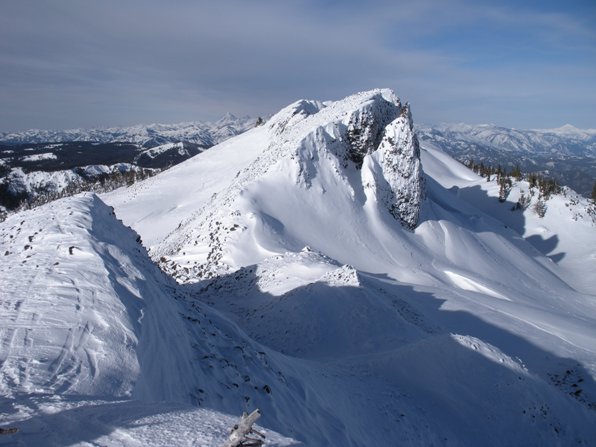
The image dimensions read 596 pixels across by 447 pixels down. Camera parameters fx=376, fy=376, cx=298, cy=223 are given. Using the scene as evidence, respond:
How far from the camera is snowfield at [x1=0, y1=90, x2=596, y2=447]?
582 cm

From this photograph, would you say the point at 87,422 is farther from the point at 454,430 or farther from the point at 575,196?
the point at 575,196

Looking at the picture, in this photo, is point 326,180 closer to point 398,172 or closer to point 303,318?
point 398,172

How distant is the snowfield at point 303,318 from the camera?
5.82m

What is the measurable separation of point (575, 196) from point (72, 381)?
78.5 m

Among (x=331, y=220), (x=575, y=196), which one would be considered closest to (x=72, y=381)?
(x=331, y=220)

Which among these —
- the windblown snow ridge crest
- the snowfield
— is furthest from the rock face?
the snowfield

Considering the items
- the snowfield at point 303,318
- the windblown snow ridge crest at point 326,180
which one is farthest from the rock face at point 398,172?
the snowfield at point 303,318

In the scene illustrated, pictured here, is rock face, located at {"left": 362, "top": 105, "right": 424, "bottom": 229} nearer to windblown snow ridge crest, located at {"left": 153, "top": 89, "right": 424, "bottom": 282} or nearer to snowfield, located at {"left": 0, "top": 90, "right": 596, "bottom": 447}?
windblown snow ridge crest, located at {"left": 153, "top": 89, "right": 424, "bottom": 282}

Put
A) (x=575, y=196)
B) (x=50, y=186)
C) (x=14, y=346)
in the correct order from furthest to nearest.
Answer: (x=50, y=186) < (x=575, y=196) < (x=14, y=346)

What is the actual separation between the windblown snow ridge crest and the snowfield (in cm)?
18

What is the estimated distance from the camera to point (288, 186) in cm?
3231

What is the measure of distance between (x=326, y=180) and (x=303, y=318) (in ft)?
60.4

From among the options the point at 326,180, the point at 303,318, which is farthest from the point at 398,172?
the point at 303,318

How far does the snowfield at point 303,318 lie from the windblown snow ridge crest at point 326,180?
18cm
